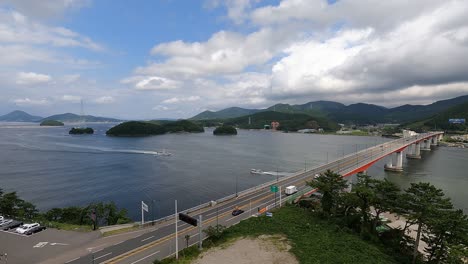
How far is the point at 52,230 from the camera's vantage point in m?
26.3

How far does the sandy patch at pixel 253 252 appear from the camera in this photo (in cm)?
1943

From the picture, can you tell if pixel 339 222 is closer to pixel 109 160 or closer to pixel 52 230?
pixel 52 230

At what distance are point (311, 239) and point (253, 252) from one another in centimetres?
589

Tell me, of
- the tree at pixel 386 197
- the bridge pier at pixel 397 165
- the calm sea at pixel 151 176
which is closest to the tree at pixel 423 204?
the tree at pixel 386 197

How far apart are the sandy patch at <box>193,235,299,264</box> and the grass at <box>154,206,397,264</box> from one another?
0.74 metres

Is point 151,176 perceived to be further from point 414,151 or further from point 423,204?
point 414,151

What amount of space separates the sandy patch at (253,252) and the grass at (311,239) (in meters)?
0.74

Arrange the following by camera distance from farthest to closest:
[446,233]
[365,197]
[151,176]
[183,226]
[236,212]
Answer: [151,176], [236,212], [183,226], [365,197], [446,233]

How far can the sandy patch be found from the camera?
19431 millimetres

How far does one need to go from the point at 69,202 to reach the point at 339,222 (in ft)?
148

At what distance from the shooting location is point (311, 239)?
76.4 feet

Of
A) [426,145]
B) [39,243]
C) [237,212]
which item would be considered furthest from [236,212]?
[426,145]

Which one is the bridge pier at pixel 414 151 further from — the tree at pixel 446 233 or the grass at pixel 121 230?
the grass at pixel 121 230

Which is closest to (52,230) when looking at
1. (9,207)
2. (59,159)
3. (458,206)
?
(9,207)
